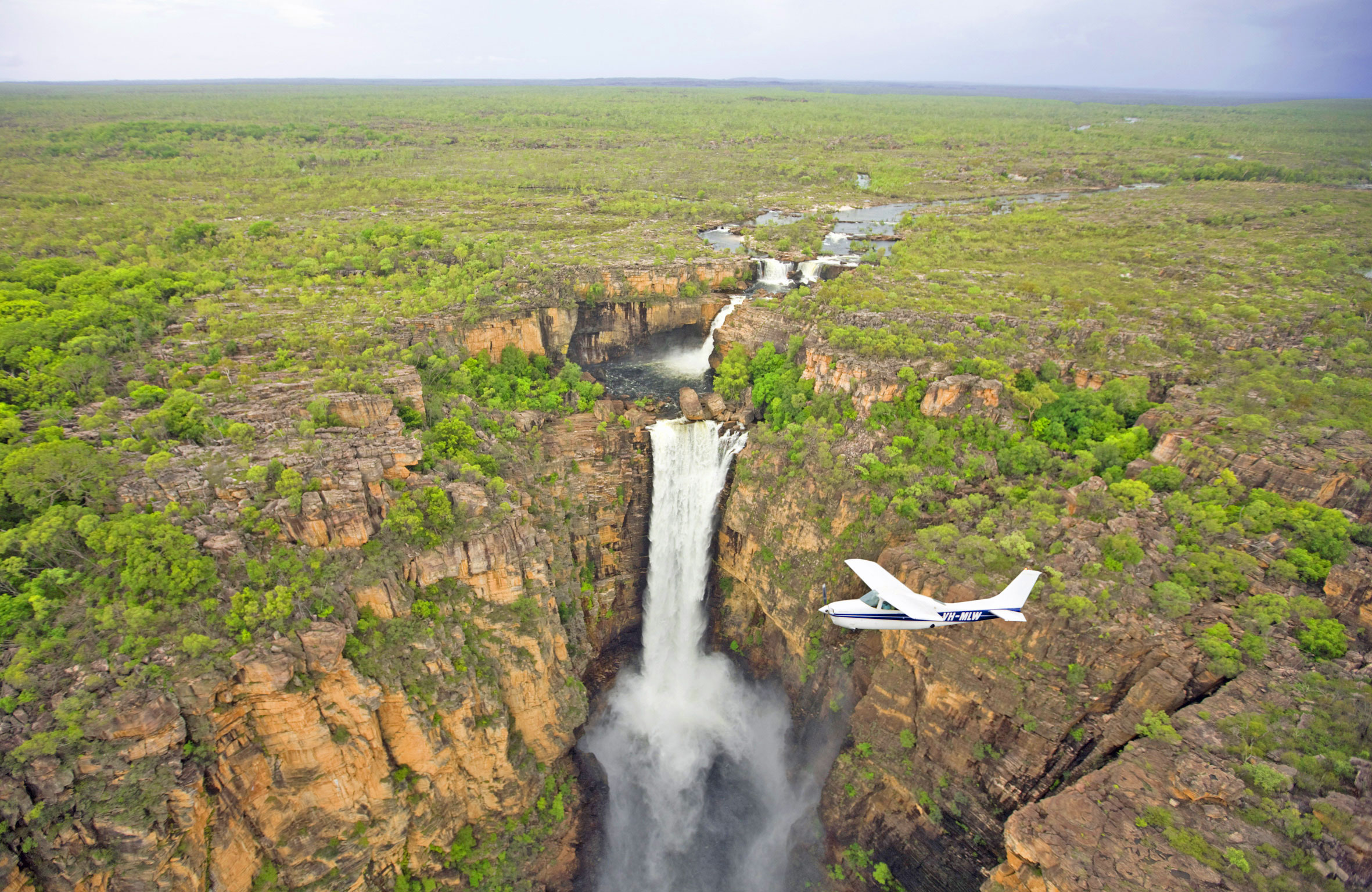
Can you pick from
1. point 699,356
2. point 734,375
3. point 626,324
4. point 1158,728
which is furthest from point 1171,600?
point 626,324

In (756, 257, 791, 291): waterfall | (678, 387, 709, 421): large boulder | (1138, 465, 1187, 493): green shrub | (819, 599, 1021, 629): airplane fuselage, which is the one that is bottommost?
(819, 599, 1021, 629): airplane fuselage

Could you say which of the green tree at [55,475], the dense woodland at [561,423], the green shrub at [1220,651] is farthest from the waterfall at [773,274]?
the green tree at [55,475]

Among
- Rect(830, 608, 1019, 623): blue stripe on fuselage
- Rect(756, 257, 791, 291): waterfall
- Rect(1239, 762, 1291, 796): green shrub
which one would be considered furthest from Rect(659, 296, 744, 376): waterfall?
Rect(1239, 762, 1291, 796): green shrub

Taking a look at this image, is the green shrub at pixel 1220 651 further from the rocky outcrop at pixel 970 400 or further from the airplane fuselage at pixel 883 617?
the rocky outcrop at pixel 970 400

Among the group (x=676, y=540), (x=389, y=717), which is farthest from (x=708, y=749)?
(x=389, y=717)

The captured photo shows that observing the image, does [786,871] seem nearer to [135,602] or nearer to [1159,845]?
[1159,845]

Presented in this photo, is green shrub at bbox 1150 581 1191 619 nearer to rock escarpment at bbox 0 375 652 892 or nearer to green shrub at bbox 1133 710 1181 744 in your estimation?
green shrub at bbox 1133 710 1181 744
